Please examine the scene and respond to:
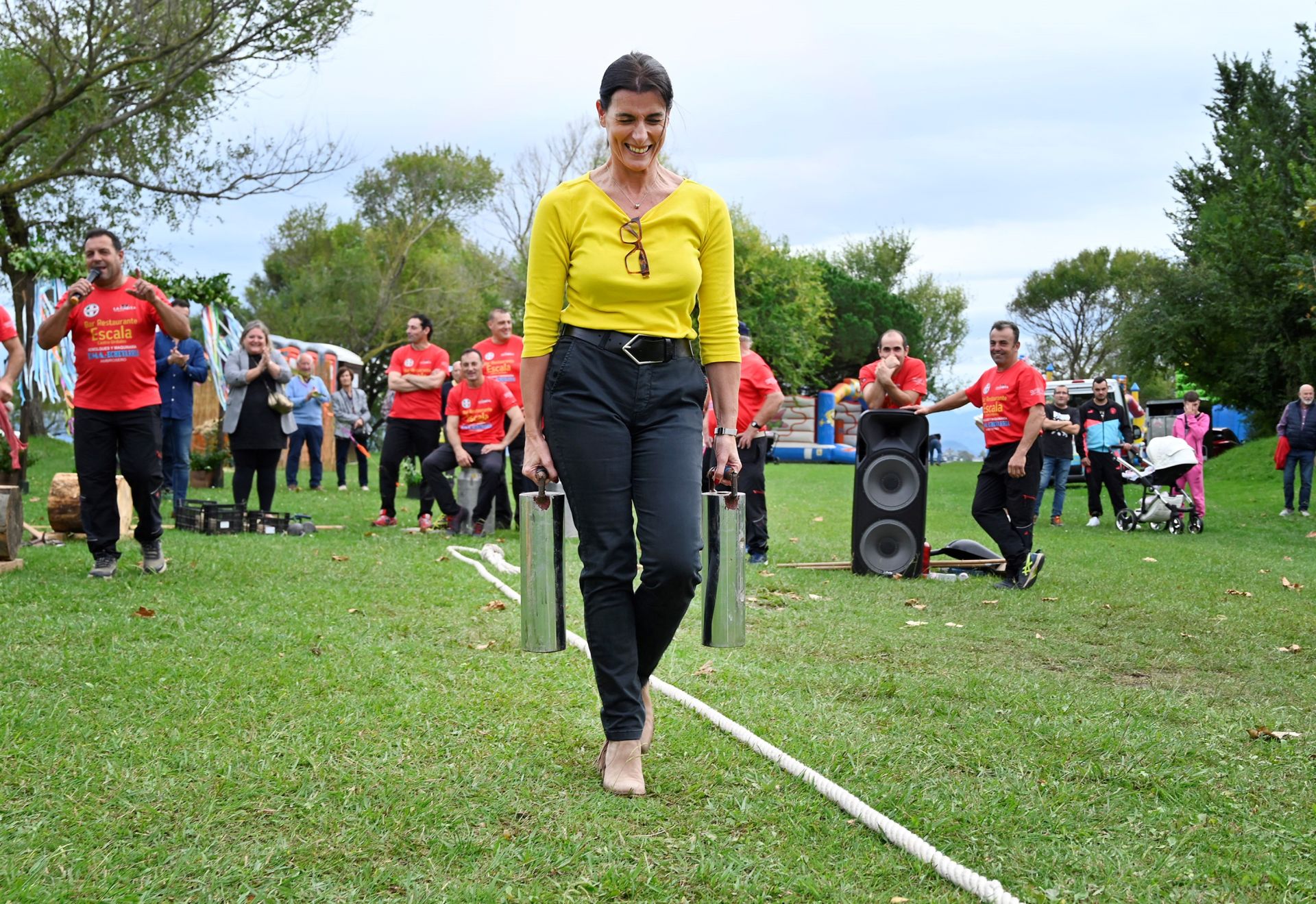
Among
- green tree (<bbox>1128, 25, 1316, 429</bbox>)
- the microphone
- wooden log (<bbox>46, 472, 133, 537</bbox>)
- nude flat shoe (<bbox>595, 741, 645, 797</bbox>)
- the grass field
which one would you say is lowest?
the grass field

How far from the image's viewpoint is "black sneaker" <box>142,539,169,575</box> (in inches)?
315

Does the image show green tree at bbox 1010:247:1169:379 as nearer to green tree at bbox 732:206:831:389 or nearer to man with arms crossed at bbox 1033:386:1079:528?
green tree at bbox 732:206:831:389

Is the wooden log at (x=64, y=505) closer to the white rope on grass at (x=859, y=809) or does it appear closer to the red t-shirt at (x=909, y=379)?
the red t-shirt at (x=909, y=379)

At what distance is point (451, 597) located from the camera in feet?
24.9

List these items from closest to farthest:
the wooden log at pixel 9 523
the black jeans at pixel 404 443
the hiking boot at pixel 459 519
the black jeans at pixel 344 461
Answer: the wooden log at pixel 9 523, the hiking boot at pixel 459 519, the black jeans at pixel 404 443, the black jeans at pixel 344 461

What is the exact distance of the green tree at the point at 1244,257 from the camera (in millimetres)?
31281

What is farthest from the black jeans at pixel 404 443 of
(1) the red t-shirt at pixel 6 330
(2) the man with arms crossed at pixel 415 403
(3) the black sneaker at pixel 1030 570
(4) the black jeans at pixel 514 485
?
(3) the black sneaker at pixel 1030 570

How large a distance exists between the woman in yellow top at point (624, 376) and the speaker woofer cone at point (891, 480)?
656cm

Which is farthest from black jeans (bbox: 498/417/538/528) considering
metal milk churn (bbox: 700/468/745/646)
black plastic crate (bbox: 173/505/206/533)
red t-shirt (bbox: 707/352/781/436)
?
metal milk churn (bbox: 700/468/745/646)

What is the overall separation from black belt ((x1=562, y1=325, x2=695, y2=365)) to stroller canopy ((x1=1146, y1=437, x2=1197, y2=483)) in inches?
567

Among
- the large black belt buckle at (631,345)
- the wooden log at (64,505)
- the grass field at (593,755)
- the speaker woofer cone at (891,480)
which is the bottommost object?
the grass field at (593,755)

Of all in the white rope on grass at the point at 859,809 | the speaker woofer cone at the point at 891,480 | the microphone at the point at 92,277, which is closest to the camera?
the white rope on grass at the point at 859,809

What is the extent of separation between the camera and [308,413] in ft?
57.9

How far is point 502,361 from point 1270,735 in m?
9.11
